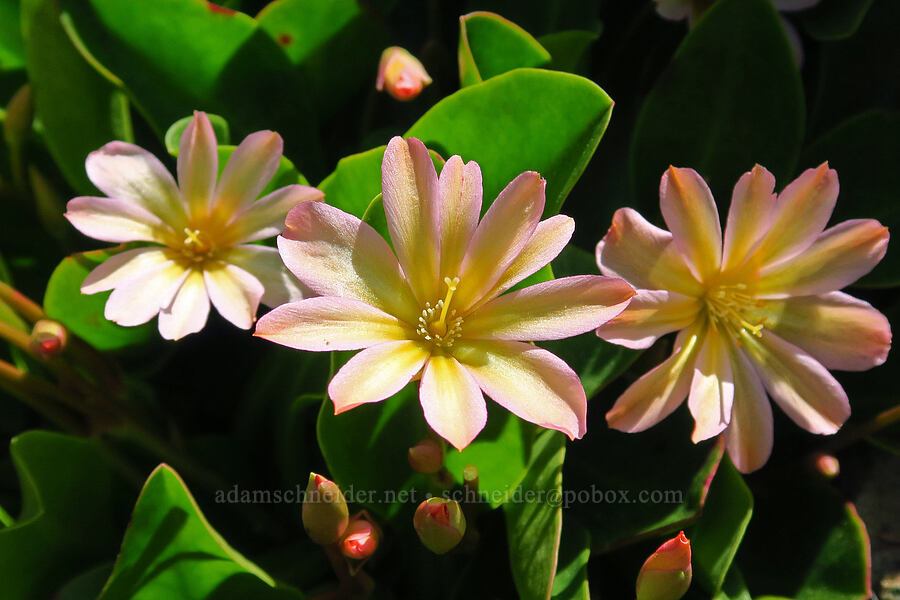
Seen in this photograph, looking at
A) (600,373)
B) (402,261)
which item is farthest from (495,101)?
(600,373)

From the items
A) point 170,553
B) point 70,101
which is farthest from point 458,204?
point 70,101

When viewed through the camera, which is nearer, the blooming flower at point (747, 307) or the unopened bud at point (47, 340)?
the blooming flower at point (747, 307)

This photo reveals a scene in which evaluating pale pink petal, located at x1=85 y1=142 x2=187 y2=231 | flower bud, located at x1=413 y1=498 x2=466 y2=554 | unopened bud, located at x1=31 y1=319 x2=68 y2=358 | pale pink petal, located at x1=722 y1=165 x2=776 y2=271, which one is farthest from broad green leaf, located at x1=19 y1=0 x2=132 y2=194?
pale pink petal, located at x1=722 y1=165 x2=776 y2=271

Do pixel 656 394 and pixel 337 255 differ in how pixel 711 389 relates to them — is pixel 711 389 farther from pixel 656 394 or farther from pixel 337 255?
pixel 337 255

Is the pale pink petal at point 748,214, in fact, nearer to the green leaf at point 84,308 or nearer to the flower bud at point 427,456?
the flower bud at point 427,456

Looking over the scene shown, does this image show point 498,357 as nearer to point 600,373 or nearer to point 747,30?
point 600,373

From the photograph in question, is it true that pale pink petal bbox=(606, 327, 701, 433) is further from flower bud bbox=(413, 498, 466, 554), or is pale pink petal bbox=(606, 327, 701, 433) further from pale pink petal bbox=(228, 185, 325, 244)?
pale pink petal bbox=(228, 185, 325, 244)

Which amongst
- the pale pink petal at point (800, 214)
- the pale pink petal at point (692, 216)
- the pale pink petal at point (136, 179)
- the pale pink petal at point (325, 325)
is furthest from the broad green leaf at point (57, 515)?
the pale pink petal at point (800, 214)
